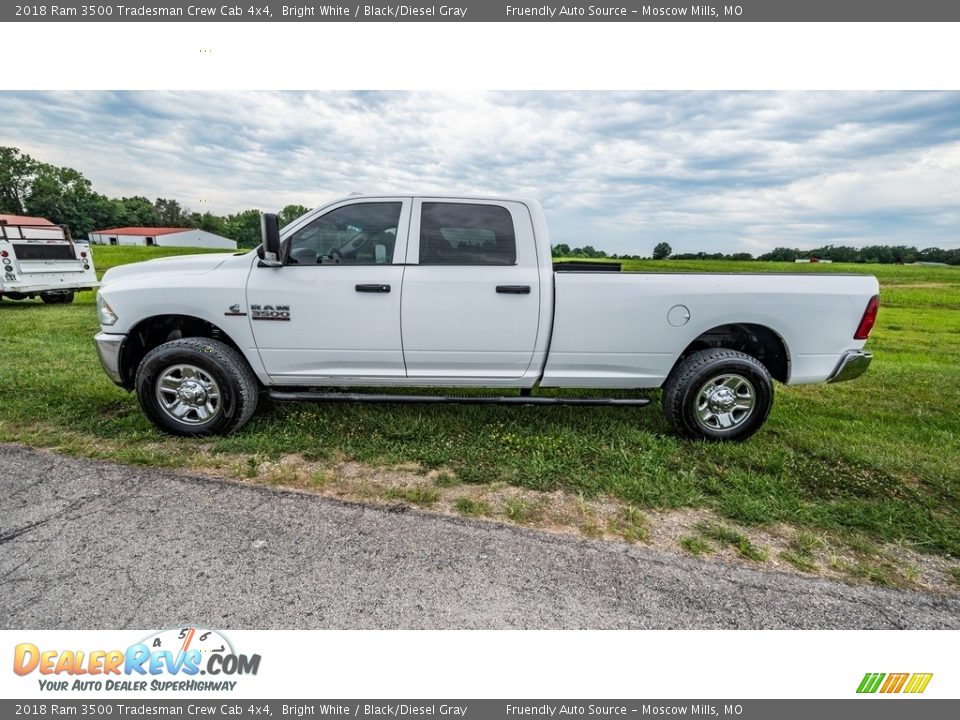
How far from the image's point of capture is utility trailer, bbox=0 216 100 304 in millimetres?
9938

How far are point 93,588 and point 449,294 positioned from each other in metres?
2.57

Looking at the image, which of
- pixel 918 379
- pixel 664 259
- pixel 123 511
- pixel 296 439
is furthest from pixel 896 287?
pixel 123 511

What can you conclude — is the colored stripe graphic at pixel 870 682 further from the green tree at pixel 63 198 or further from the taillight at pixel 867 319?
the green tree at pixel 63 198

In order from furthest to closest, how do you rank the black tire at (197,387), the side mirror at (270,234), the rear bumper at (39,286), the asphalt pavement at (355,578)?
1. the rear bumper at (39,286)
2. the black tire at (197,387)
3. the side mirror at (270,234)
4. the asphalt pavement at (355,578)

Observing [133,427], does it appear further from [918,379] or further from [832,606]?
[918,379]

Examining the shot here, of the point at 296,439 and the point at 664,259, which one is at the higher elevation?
the point at 664,259

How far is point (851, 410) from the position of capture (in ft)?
15.3

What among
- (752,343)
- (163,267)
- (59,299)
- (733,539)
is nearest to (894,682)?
(733,539)

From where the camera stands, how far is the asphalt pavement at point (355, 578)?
2.04 m

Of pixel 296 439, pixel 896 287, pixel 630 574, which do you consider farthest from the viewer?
pixel 896 287

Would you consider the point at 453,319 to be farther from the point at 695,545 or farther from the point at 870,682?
the point at 870,682

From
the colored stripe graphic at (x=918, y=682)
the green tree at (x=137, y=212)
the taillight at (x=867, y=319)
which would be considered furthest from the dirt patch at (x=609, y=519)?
the green tree at (x=137, y=212)

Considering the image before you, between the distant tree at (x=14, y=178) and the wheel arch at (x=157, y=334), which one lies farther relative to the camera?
the distant tree at (x=14, y=178)

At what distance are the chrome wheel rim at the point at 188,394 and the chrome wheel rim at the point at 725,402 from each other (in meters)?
3.81
